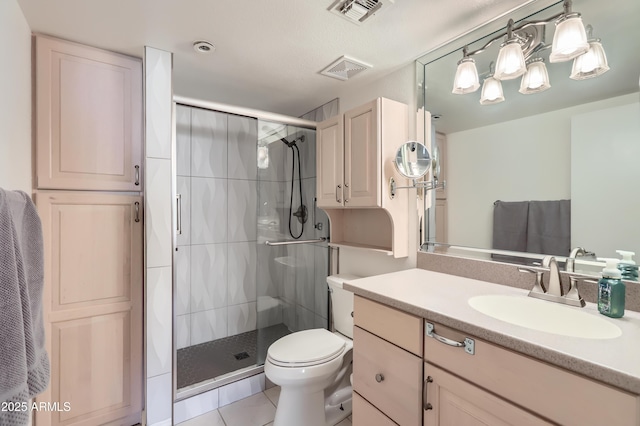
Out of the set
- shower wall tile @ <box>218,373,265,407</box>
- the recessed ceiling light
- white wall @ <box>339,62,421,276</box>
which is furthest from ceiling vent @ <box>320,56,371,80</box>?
shower wall tile @ <box>218,373,265,407</box>

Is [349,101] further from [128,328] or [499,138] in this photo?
[128,328]

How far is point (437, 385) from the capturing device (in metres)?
0.94

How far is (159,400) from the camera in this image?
163cm

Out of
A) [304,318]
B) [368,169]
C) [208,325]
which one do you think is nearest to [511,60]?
[368,169]

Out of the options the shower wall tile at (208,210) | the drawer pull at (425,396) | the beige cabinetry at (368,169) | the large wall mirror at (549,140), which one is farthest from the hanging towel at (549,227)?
the shower wall tile at (208,210)

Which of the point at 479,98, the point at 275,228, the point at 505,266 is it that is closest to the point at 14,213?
the point at 275,228

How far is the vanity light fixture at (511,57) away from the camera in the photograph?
1.25 meters

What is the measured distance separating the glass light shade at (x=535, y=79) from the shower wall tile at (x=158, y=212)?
1865mm

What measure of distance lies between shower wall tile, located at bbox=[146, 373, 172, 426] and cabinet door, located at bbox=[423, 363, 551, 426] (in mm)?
1450

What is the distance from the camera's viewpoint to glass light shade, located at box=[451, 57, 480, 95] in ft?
4.70

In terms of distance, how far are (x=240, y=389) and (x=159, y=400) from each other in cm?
51

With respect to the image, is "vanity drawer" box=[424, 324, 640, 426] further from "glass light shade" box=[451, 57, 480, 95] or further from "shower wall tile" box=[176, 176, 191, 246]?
"shower wall tile" box=[176, 176, 191, 246]

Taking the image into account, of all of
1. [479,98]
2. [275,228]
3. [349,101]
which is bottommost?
[275,228]

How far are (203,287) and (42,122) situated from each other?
161 cm
